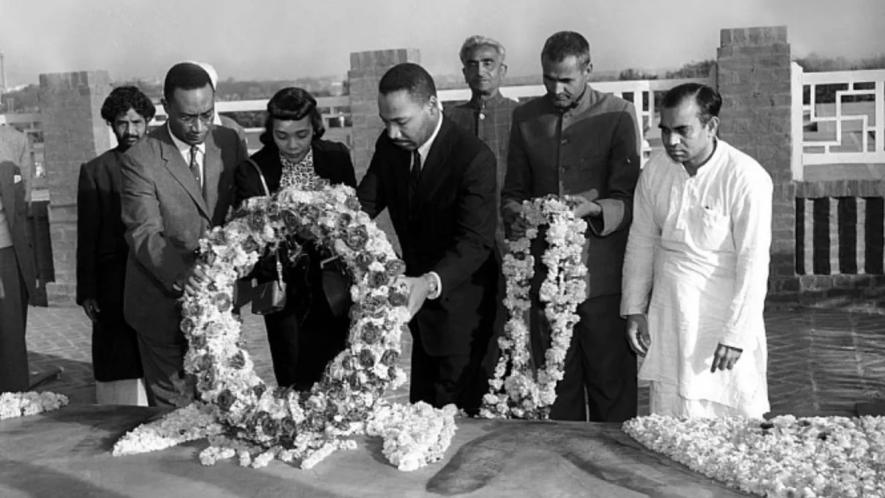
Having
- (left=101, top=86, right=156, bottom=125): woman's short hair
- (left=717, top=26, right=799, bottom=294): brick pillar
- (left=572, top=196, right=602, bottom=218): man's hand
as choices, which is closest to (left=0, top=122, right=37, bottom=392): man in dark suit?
(left=101, top=86, right=156, bottom=125): woman's short hair

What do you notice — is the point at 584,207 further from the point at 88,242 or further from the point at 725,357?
the point at 88,242

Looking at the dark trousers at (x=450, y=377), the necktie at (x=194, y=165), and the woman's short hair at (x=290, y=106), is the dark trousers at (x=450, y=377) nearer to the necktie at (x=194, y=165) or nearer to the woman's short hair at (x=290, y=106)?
the woman's short hair at (x=290, y=106)

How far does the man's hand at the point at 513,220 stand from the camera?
4648mm

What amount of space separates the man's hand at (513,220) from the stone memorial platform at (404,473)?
101cm

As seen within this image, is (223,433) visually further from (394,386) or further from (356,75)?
(356,75)

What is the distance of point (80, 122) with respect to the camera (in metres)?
11.6

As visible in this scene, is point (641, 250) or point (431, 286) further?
point (641, 250)

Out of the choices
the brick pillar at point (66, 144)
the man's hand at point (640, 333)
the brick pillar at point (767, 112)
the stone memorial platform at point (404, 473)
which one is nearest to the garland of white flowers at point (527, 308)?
the man's hand at point (640, 333)

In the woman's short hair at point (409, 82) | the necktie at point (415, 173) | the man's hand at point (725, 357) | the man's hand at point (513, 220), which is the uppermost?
the woman's short hair at point (409, 82)

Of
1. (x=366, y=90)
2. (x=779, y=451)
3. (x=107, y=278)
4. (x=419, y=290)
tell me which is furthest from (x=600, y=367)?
(x=366, y=90)

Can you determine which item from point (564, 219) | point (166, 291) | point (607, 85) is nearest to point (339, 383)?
point (564, 219)

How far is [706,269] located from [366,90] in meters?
7.37

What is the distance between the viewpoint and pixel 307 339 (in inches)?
190

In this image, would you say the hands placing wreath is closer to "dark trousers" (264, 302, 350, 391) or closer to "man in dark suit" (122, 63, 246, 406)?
"dark trousers" (264, 302, 350, 391)
